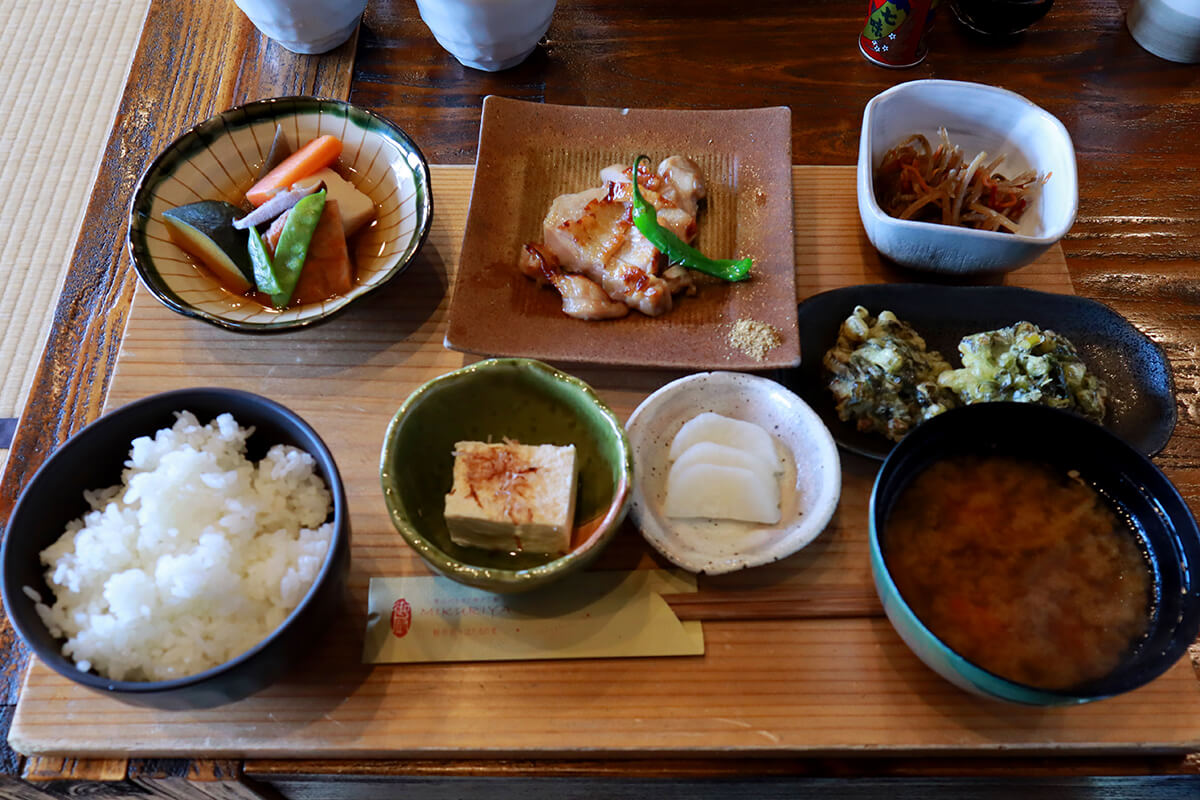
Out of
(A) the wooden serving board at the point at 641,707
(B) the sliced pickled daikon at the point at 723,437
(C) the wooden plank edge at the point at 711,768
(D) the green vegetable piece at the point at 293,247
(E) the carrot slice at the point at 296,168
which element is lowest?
(C) the wooden plank edge at the point at 711,768

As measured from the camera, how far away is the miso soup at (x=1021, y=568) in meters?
1.23

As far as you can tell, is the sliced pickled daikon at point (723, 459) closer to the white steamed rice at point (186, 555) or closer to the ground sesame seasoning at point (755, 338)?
the ground sesame seasoning at point (755, 338)

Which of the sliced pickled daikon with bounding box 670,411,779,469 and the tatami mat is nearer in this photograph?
the sliced pickled daikon with bounding box 670,411,779,469

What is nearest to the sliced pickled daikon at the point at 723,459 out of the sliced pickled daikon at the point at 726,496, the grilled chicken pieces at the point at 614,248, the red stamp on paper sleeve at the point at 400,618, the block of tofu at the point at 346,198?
the sliced pickled daikon at the point at 726,496

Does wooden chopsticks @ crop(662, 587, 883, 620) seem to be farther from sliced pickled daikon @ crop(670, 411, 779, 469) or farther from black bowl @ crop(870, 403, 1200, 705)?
sliced pickled daikon @ crop(670, 411, 779, 469)

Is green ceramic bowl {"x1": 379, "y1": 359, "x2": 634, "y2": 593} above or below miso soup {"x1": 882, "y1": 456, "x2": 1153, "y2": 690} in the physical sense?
above

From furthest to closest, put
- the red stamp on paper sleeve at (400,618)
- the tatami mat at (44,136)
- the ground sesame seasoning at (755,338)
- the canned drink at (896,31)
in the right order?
the tatami mat at (44,136)
the canned drink at (896,31)
the ground sesame seasoning at (755,338)
the red stamp on paper sleeve at (400,618)

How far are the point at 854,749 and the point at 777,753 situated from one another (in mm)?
124

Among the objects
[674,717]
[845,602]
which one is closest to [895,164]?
[845,602]

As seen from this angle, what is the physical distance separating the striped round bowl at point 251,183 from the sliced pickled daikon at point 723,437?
68 centimetres

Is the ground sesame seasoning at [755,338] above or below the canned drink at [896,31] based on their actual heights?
below

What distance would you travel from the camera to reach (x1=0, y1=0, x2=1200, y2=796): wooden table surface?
1778 mm

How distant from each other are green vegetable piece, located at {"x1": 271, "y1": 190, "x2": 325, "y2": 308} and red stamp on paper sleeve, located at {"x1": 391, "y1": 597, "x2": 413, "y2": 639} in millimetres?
708

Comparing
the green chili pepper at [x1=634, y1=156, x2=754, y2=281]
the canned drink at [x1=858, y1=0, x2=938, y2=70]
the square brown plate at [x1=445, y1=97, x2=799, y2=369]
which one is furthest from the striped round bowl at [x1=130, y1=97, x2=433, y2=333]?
the canned drink at [x1=858, y1=0, x2=938, y2=70]
